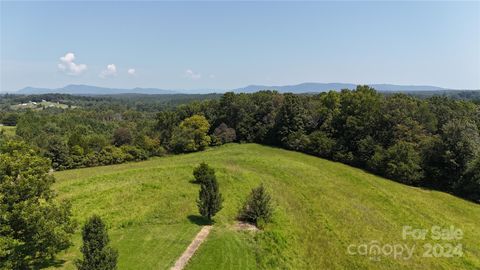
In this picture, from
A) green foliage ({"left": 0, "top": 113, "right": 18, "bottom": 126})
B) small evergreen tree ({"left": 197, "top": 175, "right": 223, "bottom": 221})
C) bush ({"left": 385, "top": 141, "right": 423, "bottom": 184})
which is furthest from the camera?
green foliage ({"left": 0, "top": 113, "right": 18, "bottom": 126})

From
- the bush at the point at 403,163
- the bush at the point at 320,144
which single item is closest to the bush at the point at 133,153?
the bush at the point at 320,144

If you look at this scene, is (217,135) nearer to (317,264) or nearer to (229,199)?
(229,199)

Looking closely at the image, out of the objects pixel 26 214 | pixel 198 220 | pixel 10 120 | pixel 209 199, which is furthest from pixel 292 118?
pixel 10 120

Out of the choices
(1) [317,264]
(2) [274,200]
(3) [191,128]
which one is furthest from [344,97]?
(1) [317,264]

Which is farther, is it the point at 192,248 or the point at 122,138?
the point at 122,138

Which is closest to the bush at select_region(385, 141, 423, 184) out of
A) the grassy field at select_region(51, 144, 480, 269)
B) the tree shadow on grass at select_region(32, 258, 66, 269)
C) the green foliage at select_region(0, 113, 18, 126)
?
the grassy field at select_region(51, 144, 480, 269)

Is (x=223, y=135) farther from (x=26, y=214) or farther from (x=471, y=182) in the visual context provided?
(x=26, y=214)

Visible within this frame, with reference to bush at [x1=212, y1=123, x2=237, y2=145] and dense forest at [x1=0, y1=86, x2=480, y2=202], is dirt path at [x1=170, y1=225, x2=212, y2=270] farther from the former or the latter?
bush at [x1=212, y1=123, x2=237, y2=145]
